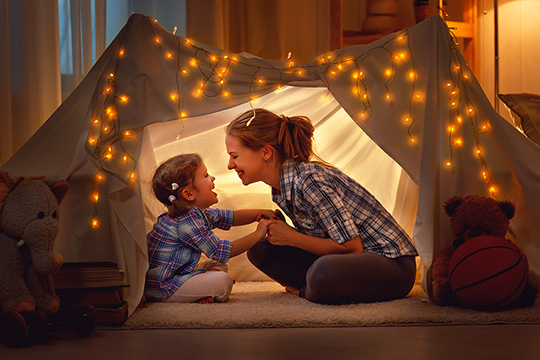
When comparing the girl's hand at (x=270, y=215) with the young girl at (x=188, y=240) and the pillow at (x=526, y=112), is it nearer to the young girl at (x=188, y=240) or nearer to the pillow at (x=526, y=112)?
the young girl at (x=188, y=240)

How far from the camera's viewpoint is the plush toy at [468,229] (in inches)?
76.0

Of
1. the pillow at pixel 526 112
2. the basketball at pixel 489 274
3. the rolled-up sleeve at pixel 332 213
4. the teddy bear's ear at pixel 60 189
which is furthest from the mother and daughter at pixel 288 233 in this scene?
the pillow at pixel 526 112

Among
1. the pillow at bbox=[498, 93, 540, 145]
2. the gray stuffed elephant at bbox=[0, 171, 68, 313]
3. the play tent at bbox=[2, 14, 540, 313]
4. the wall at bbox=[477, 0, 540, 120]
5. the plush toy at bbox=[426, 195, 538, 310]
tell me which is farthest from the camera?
the wall at bbox=[477, 0, 540, 120]

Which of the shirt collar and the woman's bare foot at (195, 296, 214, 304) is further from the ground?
the shirt collar

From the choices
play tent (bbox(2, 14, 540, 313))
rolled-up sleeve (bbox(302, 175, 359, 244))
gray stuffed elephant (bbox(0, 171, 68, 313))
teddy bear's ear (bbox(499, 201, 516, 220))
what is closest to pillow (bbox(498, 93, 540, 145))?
play tent (bbox(2, 14, 540, 313))

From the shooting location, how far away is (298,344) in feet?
5.05

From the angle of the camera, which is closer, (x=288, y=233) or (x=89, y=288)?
(x=89, y=288)

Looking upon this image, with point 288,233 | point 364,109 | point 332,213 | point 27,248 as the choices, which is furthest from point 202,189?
point 27,248

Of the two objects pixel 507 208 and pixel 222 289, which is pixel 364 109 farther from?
pixel 222 289

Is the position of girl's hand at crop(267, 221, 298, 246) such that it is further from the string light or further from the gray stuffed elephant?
the gray stuffed elephant

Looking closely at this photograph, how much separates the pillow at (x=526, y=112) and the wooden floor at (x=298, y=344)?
37.6 inches

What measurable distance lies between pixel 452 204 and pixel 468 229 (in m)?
0.09

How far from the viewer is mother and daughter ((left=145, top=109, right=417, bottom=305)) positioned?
6.69ft

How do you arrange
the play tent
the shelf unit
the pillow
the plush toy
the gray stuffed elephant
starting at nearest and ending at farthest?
the gray stuffed elephant
the plush toy
the play tent
the pillow
the shelf unit
